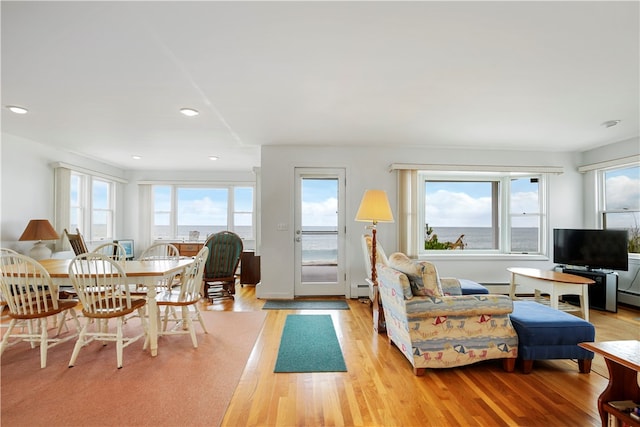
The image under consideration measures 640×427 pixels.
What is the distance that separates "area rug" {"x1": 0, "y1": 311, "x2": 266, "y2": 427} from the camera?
1.93 m

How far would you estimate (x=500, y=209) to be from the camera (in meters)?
5.46

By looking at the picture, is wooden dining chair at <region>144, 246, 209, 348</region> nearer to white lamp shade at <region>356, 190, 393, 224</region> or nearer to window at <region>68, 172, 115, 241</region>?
white lamp shade at <region>356, 190, 393, 224</region>

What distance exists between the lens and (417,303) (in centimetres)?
243

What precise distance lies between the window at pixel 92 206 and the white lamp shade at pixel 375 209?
4880mm

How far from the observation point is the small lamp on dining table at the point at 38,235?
4.34 m

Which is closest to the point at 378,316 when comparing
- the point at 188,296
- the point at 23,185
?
the point at 188,296

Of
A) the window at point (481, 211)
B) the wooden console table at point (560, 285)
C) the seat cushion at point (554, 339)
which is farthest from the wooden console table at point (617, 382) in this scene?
the window at point (481, 211)

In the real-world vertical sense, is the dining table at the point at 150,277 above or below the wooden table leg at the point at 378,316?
above

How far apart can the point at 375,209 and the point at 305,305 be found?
1737 millimetres

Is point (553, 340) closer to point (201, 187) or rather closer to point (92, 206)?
point (201, 187)

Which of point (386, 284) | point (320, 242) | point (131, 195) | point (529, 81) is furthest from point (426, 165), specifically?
point (131, 195)

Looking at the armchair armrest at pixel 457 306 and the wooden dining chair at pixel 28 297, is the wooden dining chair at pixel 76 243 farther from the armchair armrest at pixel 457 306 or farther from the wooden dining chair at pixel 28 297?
the armchair armrest at pixel 457 306

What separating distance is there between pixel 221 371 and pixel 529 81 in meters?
3.41

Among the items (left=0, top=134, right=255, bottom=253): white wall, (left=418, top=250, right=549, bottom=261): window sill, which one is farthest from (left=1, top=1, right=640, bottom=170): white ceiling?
(left=418, top=250, right=549, bottom=261): window sill
